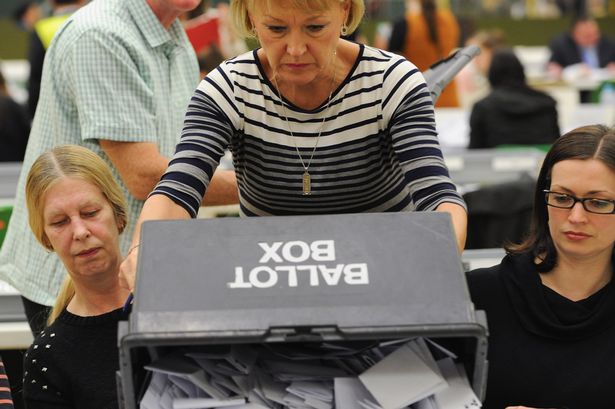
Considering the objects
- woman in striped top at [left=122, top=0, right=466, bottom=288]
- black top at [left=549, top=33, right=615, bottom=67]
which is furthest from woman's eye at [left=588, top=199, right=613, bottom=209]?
black top at [left=549, top=33, right=615, bottom=67]

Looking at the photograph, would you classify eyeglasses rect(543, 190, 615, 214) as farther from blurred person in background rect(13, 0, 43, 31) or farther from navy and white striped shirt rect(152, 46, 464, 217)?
blurred person in background rect(13, 0, 43, 31)

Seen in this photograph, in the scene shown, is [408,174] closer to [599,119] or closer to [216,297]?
[216,297]

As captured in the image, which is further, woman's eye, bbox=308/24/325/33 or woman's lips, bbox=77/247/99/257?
woman's lips, bbox=77/247/99/257

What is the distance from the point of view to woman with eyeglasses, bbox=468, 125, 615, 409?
2.02m

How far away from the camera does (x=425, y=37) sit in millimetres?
7664

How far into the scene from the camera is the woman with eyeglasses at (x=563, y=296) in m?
2.02

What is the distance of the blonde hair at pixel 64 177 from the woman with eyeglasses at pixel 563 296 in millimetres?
799

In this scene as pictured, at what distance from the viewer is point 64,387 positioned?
213 centimetres

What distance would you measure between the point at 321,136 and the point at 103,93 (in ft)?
2.42

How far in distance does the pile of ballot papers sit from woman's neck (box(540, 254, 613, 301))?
2.32 feet

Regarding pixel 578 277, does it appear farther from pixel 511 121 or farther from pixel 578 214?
pixel 511 121

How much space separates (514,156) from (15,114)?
303 centimetres

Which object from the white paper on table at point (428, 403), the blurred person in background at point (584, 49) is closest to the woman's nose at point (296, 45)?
the white paper on table at point (428, 403)

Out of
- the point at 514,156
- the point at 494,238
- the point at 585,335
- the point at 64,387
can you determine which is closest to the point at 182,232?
the point at 64,387
